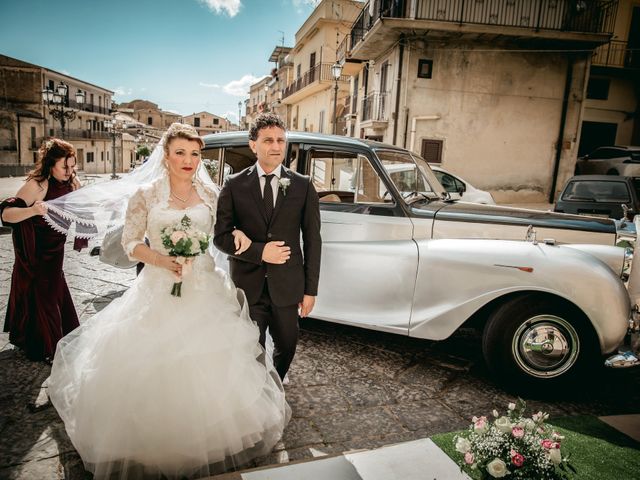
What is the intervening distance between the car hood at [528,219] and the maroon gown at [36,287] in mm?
3350

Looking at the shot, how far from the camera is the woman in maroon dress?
141 inches

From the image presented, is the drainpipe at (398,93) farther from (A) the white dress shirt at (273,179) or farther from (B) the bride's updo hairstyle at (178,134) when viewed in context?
(B) the bride's updo hairstyle at (178,134)

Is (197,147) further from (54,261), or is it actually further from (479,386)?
(479,386)

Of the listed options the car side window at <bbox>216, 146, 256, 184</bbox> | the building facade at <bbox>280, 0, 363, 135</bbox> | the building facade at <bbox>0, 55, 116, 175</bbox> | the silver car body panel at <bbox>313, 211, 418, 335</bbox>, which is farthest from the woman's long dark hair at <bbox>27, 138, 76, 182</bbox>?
the building facade at <bbox>0, 55, 116, 175</bbox>

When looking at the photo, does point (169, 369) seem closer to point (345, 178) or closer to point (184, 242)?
point (184, 242)

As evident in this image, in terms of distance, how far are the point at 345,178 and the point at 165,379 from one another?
249 centimetres

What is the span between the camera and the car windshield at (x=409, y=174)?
4.00 meters

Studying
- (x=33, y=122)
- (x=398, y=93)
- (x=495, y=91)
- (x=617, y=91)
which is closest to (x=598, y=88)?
(x=617, y=91)

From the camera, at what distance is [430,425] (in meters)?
2.96

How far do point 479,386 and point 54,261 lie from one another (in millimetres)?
3731

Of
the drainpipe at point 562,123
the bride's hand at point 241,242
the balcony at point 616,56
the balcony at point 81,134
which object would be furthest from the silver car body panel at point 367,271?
the balcony at point 81,134

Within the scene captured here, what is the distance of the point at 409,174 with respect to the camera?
4207mm

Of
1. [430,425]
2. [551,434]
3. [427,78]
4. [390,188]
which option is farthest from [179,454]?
[427,78]

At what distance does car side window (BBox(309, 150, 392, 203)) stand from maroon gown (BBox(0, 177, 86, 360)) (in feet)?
7.57
